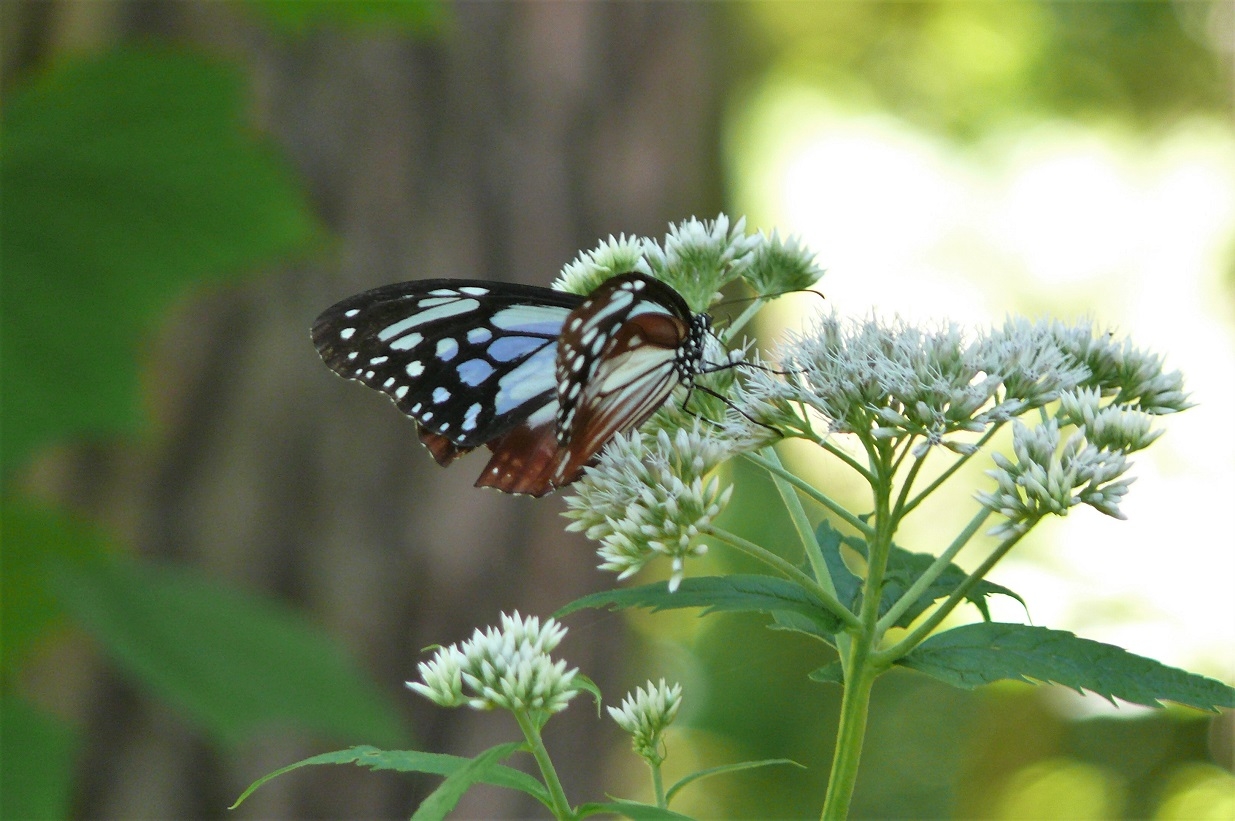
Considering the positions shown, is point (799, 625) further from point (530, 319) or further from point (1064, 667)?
point (530, 319)

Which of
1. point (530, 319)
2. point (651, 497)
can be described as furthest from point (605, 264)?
point (651, 497)

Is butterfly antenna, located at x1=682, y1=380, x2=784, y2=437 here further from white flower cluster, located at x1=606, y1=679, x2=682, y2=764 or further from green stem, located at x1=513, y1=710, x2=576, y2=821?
green stem, located at x1=513, y1=710, x2=576, y2=821

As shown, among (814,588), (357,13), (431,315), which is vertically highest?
(357,13)

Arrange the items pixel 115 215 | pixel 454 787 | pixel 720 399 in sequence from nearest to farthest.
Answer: pixel 454 787 → pixel 720 399 → pixel 115 215

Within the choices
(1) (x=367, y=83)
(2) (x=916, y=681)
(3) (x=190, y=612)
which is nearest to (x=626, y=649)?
(3) (x=190, y=612)

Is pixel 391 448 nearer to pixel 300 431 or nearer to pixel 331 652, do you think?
pixel 300 431

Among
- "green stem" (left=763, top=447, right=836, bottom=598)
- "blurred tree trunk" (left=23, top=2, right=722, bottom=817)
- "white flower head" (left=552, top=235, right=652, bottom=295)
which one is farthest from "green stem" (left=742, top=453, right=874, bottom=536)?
"blurred tree trunk" (left=23, top=2, right=722, bottom=817)

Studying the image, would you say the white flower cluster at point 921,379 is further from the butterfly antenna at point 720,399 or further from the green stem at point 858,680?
the green stem at point 858,680
